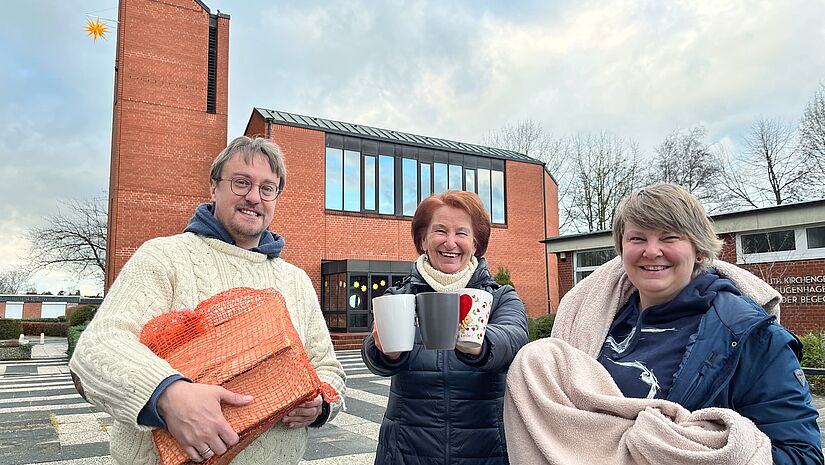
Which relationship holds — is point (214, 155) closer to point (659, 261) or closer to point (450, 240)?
point (450, 240)

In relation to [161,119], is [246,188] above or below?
below

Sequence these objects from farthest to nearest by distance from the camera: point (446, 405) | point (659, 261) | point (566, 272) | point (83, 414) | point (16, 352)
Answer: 1. point (566, 272)
2. point (16, 352)
3. point (83, 414)
4. point (446, 405)
5. point (659, 261)

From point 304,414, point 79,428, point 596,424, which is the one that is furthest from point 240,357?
point 79,428

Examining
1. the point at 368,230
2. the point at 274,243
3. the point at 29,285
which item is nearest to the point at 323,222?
the point at 368,230

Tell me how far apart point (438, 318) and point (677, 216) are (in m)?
0.76

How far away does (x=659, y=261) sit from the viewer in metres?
1.65

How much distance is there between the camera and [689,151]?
30172 mm

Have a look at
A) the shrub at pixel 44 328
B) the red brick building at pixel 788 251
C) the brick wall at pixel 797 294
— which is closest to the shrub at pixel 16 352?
the shrub at pixel 44 328

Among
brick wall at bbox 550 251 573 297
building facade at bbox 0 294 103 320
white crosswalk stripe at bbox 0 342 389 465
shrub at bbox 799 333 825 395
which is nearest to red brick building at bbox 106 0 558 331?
brick wall at bbox 550 251 573 297

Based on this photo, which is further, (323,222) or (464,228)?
(323,222)

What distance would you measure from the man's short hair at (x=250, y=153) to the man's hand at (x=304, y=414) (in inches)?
30.0

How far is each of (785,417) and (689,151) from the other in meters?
32.2

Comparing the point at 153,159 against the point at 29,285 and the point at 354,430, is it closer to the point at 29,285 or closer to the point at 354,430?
the point at 354,430

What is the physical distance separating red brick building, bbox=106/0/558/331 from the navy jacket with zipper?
18.5 meters
